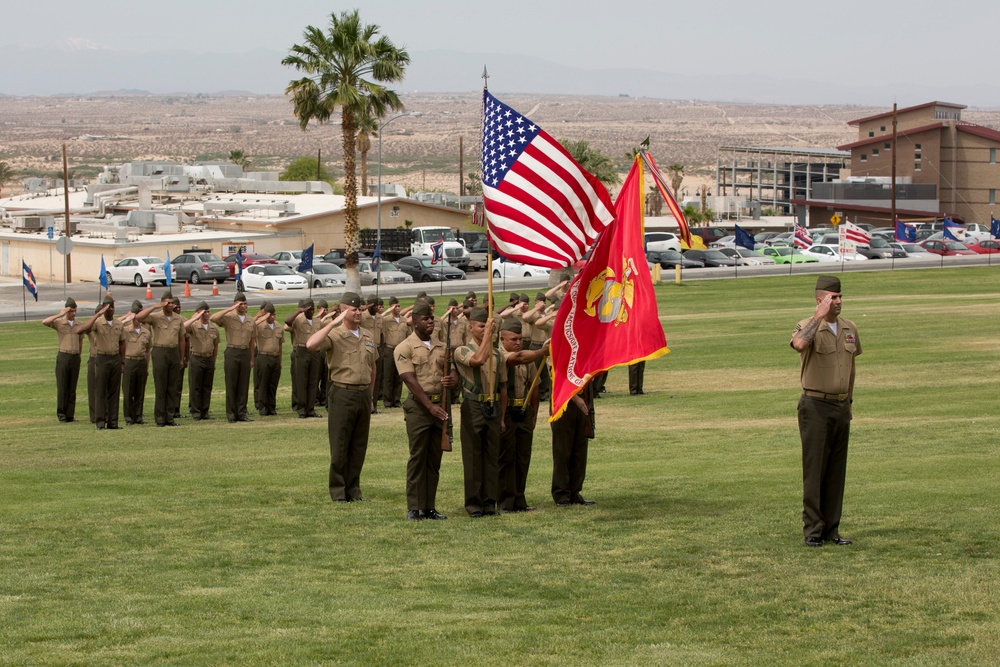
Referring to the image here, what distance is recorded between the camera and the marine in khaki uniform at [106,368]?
19688 millimetres

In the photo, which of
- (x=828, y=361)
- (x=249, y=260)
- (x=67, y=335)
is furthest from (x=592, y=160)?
(x=828, y=361)

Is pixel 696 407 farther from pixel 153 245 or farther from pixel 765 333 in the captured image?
pixel 153 245

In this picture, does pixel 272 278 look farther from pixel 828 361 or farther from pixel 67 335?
pixel 828 361

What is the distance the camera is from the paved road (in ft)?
159

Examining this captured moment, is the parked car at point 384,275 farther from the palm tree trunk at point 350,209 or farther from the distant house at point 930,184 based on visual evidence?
the distant house at point 930,184

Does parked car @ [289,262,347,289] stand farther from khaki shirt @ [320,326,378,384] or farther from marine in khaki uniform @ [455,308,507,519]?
marine in khaki uniform @ [455,308,507,519]

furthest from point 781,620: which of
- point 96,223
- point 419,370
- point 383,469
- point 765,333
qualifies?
point 96,223

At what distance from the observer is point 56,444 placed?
17.5 m

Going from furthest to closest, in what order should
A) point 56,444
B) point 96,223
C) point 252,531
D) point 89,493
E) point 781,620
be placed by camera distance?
point 96,223
point 56,444
point 89,493
point 252,531
point 781,620

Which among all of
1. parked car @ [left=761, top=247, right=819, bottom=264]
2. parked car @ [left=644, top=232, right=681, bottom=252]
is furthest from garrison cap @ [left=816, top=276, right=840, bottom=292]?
parked car @ [left=644, top=232, right=681, bottom=252]

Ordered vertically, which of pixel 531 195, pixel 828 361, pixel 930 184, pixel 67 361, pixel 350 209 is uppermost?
pixel 930 184

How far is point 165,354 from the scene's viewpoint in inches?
787

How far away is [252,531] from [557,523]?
2490 millimetres

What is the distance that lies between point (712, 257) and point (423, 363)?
53.4 metres
